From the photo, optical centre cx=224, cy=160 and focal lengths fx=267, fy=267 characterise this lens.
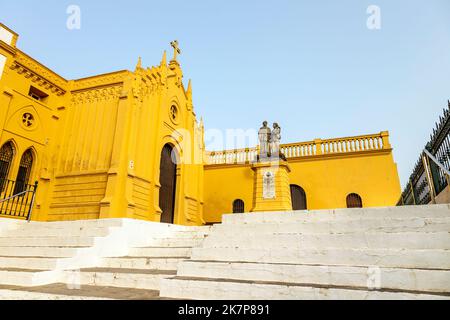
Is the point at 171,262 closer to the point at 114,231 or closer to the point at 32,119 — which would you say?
the point at 114,231

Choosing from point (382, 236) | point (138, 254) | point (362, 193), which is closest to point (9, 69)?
point (138, 254)

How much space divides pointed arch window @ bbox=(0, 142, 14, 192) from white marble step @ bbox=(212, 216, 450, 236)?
11.0 metres

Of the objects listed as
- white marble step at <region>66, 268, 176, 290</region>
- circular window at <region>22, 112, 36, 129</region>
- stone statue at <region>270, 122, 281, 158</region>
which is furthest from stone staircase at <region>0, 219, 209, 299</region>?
circular window at <region>22, 112, 36, 129</region>

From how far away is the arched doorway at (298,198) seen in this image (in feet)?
54.3

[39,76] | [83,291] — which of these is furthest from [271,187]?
[39,76]

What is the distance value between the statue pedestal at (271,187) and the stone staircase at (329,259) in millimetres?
5495

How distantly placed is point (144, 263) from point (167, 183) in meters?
10.1

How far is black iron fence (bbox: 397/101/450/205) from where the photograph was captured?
205 inches

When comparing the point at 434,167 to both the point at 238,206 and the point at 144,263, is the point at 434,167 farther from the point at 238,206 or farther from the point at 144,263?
the point at 238,206

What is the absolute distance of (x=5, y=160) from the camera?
1148cm

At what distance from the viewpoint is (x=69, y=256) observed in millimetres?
5375

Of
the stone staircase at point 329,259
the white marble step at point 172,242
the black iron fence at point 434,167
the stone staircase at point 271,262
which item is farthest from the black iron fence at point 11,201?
the black iron fence at point 434,167

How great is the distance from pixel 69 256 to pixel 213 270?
128 inches
